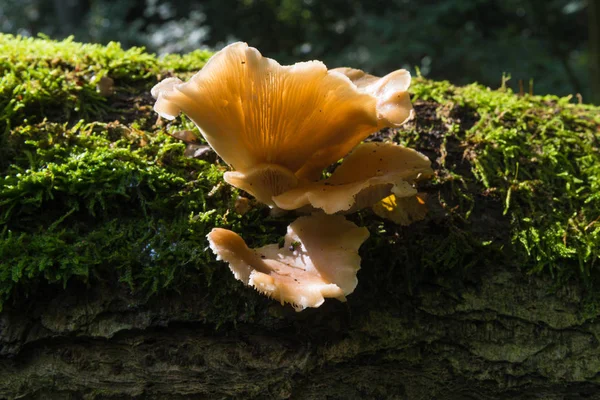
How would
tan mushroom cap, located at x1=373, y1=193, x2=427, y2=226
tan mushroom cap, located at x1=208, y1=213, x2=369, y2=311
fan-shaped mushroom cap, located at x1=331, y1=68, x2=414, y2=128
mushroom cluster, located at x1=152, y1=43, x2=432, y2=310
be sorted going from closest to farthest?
1. tan mushroom cap, located at x1=208, y1=213, x2=369, y2=311
2. mushroom cluster, located at x1=152, y1=43, x2=432, y2=310
3. fan-shaped mushroom cap, located at x1=331, y1=68, x2=414, y2=128
4. tan mushroom cap, located at x1=373, y1=193, x2=427, y2=226

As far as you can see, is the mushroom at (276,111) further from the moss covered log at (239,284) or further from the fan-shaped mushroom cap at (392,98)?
the moss covered log at (239,284)

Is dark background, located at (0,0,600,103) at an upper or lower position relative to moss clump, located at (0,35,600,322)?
upper

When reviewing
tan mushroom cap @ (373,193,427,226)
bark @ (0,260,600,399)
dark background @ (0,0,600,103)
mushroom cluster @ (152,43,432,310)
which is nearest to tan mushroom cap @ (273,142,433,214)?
mushroom cluster @ (152,43,432,310)

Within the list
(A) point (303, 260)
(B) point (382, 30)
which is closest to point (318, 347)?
(A) point (303, 260)

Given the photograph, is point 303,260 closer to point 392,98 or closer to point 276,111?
point 276,111

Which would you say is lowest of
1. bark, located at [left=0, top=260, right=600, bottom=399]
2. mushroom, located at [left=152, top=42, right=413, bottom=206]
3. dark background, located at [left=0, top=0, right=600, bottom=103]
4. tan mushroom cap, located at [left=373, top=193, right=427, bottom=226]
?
bark, located at [left=0, top=260, right=600, bottom=399]

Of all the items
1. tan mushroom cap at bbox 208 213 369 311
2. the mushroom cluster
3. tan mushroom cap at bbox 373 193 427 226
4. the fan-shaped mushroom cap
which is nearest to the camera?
tan mushroom cap at bbox 208 213 369 311

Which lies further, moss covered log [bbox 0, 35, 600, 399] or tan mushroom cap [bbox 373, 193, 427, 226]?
tan mushroom cap [bbox 373, 193, 427, 226]

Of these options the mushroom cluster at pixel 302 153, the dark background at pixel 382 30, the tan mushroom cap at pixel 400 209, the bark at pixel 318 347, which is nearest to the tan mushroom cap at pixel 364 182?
the mushroom cluster at pixel 302 153

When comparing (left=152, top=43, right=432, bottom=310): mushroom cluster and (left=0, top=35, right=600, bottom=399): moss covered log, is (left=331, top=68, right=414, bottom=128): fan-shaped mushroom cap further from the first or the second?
(left=0, top=35, right=600, bottom=399): moss covered log
